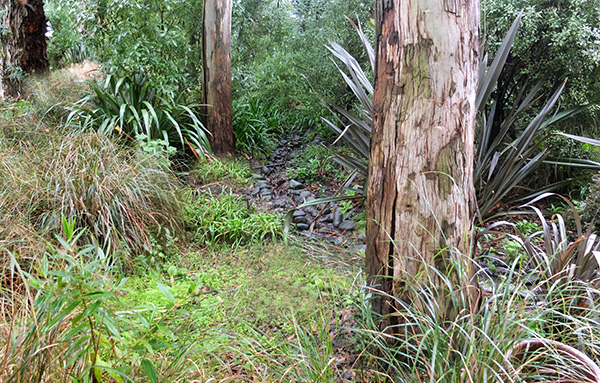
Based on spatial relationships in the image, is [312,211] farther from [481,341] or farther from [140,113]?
[481,341]

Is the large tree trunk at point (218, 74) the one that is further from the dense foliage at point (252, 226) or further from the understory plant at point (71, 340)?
the understory plant at point (71, 340)

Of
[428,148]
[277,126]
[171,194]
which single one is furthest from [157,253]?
[277,126]

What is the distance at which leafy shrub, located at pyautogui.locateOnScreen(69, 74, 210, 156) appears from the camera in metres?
4.87

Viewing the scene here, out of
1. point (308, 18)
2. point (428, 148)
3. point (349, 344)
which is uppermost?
point (308, 18)

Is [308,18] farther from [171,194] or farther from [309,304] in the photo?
[309,304]

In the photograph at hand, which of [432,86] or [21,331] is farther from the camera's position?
[432,86]

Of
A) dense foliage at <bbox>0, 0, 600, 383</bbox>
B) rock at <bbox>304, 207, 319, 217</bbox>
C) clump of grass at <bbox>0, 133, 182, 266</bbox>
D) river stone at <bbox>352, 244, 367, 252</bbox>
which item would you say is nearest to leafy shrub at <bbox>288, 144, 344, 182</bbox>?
dense foliage at <bbox>0, 0, 600, 383</bbox>

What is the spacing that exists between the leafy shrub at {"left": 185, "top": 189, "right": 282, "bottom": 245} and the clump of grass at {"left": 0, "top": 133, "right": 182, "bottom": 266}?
23cm

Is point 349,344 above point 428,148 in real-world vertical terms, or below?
below

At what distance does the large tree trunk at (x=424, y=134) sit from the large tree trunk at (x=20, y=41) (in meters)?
7.07

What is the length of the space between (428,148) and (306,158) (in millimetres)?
3748

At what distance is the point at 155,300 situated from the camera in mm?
2617

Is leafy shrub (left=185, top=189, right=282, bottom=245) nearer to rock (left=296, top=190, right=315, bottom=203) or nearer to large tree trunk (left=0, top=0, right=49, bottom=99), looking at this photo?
rock (left=296, top=190, right=315, bottom=203)

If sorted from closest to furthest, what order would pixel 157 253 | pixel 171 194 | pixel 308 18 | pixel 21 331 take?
pixel 21 331
pixel 157 253
pixel 171 194
pixel 308 18
